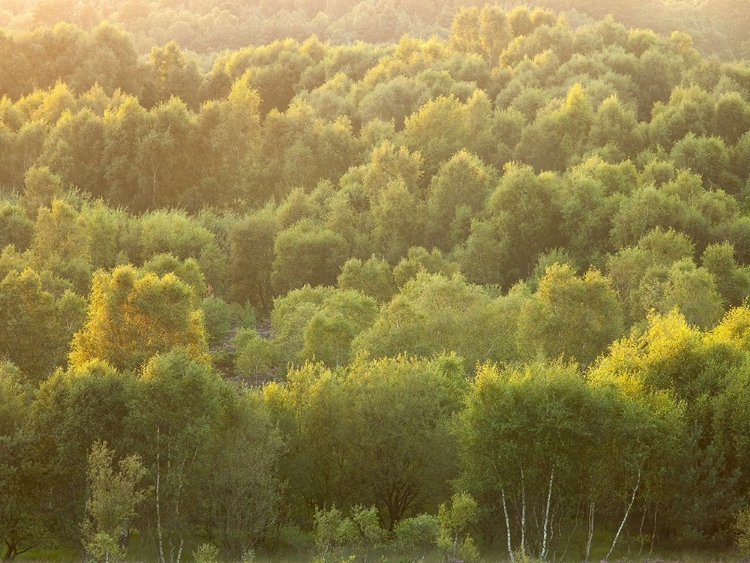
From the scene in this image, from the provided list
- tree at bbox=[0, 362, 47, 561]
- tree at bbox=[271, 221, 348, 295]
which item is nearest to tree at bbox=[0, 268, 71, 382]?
tree at bbox=[0, 362, 47, 561]

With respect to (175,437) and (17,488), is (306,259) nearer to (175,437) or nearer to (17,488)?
(175,437)

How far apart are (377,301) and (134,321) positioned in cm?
4404

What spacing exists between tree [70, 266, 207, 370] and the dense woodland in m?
0.23

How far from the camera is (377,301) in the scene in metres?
122

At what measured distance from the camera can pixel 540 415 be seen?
5931cm

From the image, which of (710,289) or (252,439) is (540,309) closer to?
(710,289)

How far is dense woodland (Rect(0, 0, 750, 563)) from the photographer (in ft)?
201

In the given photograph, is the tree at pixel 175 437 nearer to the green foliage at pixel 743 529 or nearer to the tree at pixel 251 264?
the green foliage at pixel 743 529

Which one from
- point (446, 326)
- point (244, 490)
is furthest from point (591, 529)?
point (446, 326)

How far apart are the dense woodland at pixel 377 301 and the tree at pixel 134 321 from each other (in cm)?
23

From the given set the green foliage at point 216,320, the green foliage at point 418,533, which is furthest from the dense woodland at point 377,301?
the green foliage at point 216,320

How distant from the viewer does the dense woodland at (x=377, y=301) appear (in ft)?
201

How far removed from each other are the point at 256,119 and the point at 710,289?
89.2m

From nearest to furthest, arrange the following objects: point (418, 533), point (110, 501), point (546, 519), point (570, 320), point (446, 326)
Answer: point (110, 501), point (418, 533), point (546, 519), point (570, 320), point (446, 326)
